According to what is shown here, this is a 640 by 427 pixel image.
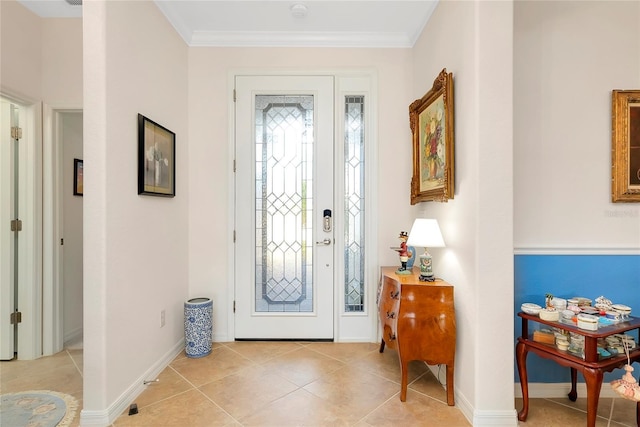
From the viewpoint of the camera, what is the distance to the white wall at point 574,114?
2.10 meters

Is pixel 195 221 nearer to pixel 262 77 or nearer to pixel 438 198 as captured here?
pixel 262 77

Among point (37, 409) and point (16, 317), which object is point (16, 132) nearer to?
point (16, 317)

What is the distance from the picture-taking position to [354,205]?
3.00m

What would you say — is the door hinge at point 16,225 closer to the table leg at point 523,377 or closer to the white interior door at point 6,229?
the white interior door at point 6,229

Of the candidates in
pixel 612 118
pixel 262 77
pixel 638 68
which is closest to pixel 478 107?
pixel 612 118

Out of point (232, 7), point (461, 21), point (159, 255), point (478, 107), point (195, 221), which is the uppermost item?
point (232, 7)

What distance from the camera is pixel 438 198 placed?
2.22 m

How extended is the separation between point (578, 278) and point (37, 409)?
11.8 ft

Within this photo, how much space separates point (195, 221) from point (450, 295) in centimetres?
231

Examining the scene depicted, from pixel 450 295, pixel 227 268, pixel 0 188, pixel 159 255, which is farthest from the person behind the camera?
pixel 227 268

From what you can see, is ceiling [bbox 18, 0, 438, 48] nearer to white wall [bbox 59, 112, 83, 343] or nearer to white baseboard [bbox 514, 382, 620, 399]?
white wall [bbox 59, 112, 83, 343]

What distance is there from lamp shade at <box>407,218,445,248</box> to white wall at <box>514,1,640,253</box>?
0.54 metres

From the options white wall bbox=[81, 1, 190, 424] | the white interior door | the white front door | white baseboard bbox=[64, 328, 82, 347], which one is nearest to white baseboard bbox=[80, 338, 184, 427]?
white wall bbox=[81, 1, 190, 424]

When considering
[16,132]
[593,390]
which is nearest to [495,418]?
[593,390]
